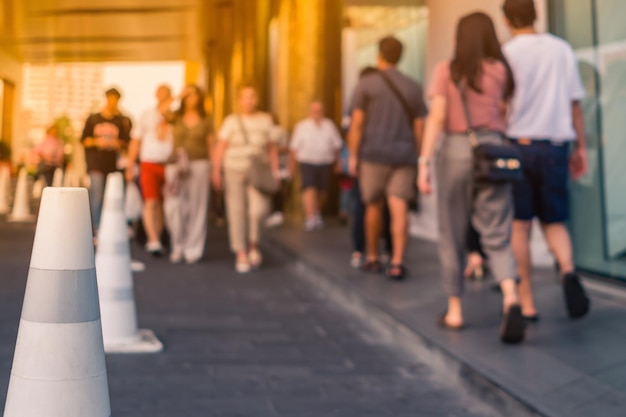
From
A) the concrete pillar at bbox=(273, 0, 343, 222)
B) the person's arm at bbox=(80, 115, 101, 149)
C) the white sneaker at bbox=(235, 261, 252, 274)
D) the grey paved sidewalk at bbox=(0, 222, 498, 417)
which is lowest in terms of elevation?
the grey paved sidewalk at bbox=(0, 222, 498, 417)

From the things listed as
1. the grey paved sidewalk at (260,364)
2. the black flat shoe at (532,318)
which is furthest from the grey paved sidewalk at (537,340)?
the grey paved sidewalk at (260,364)

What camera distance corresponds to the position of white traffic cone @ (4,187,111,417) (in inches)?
102

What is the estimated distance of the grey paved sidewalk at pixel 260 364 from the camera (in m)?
4.07

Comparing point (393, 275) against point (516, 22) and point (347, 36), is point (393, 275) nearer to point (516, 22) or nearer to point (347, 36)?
point (516, 22)

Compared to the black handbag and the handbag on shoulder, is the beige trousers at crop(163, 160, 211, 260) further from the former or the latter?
the black handbag

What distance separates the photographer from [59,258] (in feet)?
8.81

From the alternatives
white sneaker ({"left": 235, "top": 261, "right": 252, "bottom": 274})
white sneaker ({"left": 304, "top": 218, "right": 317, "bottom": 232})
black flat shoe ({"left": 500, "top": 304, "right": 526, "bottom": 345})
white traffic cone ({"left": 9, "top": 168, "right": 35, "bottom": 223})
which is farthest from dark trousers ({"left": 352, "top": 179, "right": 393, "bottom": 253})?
white traffic cone ({"left": 9, "top": 168, "right": 35, "bottom": 223})

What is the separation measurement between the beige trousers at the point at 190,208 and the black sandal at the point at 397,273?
2840mm

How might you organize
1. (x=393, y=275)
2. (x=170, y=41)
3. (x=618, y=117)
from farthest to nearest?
1. (x=170, y=41)
2. (x=393, y=275)
3. (x=618, y=117)

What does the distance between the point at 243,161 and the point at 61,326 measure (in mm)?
6684

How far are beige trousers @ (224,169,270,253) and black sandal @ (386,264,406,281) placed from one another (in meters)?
2.00

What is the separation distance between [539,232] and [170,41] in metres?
34.7

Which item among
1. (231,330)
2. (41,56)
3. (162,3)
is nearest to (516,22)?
(231,330)

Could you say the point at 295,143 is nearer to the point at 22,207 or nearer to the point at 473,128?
the point at 22,207
